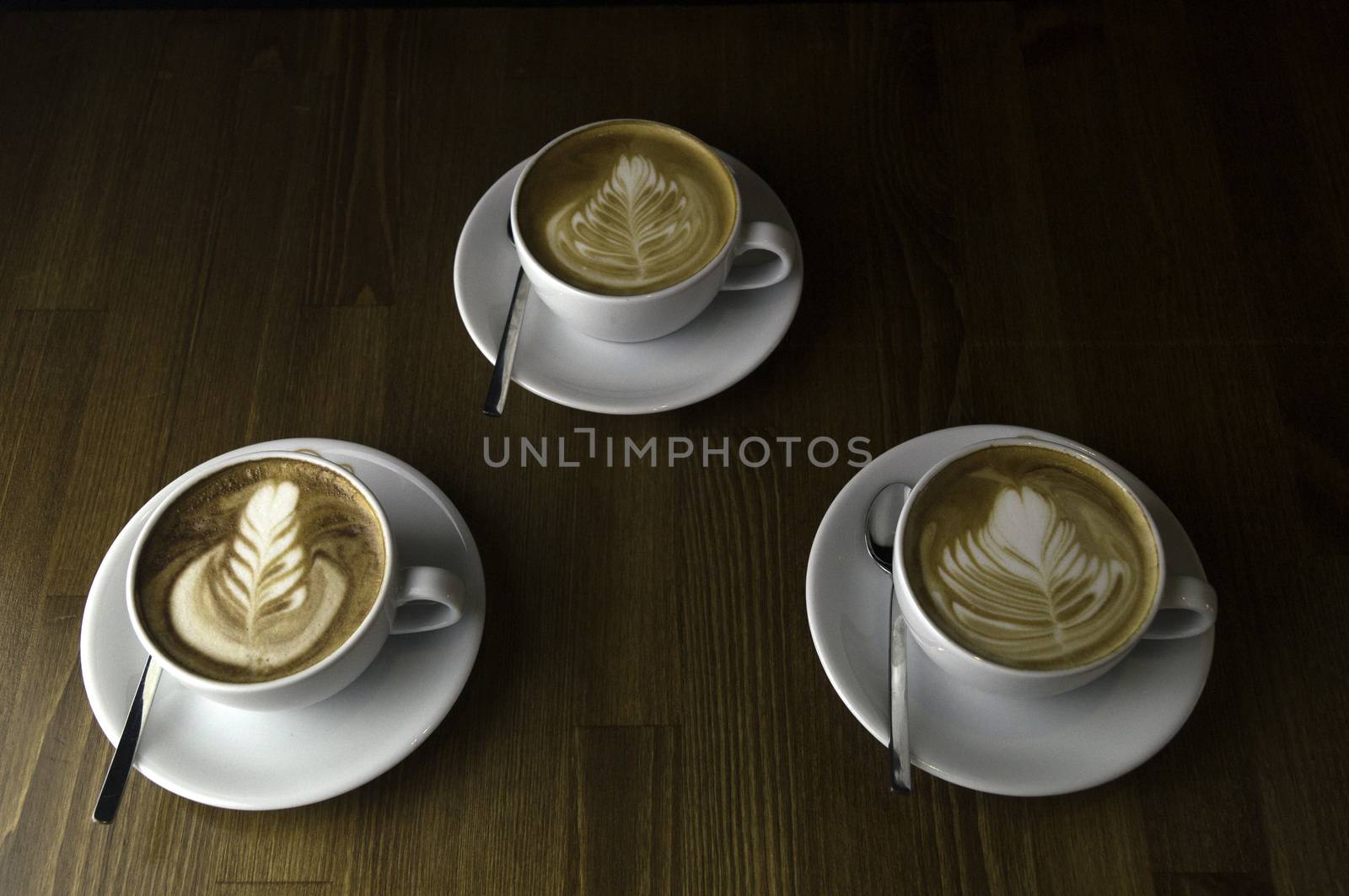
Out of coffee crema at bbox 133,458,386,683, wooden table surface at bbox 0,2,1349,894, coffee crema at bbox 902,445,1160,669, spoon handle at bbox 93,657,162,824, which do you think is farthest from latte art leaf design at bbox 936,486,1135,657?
spoon handle at bbox 93,657,162,824

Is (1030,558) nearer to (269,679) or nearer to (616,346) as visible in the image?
(616,346)

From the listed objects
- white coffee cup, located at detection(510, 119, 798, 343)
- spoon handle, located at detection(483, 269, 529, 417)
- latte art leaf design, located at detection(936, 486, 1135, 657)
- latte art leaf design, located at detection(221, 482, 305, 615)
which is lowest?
latte art leaf design, located at detection(221, 482, 305, 615)

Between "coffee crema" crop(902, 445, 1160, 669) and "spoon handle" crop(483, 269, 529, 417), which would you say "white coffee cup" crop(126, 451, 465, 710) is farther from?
"coffee crema" crop(902, 445, 1160, 669)

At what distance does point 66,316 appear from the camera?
857 millimetres

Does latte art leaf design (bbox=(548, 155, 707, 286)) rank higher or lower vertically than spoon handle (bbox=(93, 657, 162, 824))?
higher

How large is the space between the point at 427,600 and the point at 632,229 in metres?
0.31

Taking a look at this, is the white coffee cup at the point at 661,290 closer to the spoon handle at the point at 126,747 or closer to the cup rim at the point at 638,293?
the cup rim at the point at 638,293

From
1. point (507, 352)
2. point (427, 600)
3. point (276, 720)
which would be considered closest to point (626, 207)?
point (507, 352)

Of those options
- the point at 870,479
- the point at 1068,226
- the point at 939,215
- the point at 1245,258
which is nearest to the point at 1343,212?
the point at 1245,258

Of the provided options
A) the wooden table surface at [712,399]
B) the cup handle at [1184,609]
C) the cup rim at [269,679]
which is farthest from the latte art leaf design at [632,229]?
the cup handle at [1184,609]

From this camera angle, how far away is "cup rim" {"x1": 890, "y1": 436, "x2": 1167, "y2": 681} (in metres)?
0.59

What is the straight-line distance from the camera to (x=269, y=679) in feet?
1.96

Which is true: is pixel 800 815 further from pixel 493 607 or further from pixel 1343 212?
pixel 1343 212

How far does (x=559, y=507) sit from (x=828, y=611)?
217 mm
